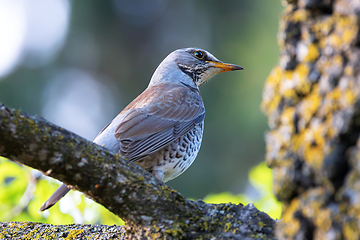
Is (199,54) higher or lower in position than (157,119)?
higher

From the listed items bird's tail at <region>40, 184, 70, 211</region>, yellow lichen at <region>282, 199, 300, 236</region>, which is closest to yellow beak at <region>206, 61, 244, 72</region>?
bird's tail at <region>40, 184, 70, 211</region>

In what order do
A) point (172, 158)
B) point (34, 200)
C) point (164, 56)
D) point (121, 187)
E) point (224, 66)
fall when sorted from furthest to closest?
1. point (164, 56)
2. point (224, 66)
3. point (172, 158)
4. point (34, 200)
5. point (121, 187)

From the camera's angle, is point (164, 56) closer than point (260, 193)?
No

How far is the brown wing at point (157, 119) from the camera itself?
3.20 metres

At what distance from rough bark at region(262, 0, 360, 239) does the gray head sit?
315cm

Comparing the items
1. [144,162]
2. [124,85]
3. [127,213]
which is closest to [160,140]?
[144,162]

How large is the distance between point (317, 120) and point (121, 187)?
809 millimetres

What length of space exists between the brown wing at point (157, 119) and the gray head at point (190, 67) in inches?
14.9

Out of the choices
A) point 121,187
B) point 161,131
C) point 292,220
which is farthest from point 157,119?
point 292,220

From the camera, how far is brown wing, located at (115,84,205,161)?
10.5ft

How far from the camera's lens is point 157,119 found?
3475 mm

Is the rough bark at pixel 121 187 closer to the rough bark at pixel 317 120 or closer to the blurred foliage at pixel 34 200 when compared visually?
the rough bark at pixel 317 120

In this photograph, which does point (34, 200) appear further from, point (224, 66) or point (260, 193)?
point (224, 66)

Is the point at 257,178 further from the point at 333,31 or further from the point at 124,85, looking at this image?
the point at 124,85
